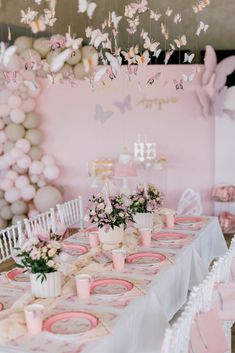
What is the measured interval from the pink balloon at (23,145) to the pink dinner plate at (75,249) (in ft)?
10.3

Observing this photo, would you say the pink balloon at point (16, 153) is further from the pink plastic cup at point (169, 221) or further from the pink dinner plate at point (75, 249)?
the pink dinner plate at point (75, 249)

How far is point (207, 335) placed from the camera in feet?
8.86

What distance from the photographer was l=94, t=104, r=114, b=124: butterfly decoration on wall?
7227 mm

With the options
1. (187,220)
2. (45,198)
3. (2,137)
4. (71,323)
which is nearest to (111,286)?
(71,323)

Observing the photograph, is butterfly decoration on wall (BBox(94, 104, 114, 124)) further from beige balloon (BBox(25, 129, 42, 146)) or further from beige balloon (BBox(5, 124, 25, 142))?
beige balloon (BBox(5, 124, 25, 142))

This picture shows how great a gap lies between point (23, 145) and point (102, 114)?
3.89 ft

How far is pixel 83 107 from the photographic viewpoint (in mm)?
7242

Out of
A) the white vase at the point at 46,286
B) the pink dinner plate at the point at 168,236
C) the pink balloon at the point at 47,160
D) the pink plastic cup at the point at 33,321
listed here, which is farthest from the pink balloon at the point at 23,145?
the pink plastic cup at the point at 33,321

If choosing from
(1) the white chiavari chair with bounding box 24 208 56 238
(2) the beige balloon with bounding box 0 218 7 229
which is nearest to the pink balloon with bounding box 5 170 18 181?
(2) the beige balloon with bounding box 0 218 7 229

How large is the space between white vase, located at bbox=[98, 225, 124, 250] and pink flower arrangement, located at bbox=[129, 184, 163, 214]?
0.46 meters

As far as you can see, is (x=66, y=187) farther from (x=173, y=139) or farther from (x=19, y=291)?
(x=19, y=291)

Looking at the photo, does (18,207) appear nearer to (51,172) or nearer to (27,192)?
(27,192)

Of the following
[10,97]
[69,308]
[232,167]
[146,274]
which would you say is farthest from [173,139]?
[69,308]

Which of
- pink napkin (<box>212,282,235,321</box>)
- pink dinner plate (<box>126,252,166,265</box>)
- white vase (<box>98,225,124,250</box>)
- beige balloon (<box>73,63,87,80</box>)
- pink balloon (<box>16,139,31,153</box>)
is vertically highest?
beige balloon (<box>73,63,87,80</box>)
